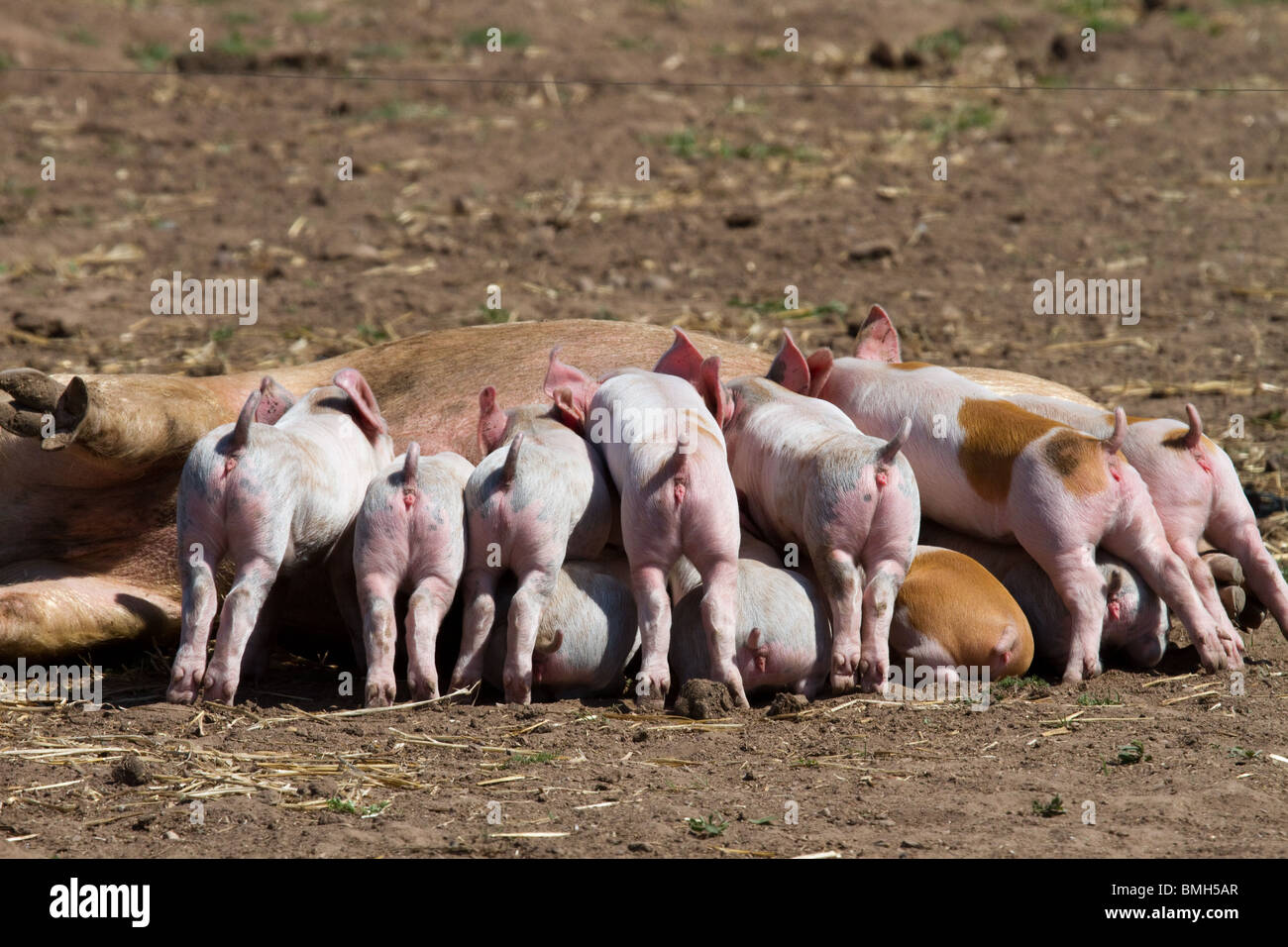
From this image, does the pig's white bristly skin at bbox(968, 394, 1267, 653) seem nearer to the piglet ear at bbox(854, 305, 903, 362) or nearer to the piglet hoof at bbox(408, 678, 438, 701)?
the piglet ear at bbox(854, 305, 903, 362)

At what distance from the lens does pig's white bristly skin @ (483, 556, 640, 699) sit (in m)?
4.01

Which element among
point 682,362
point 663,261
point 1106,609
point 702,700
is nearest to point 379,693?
point 702,700

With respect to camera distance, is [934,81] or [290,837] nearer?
[290,837]

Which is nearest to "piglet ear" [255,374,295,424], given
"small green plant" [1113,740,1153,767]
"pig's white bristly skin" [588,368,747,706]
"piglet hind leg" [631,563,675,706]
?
"pig's white bristly skin" [588,368,747,706]

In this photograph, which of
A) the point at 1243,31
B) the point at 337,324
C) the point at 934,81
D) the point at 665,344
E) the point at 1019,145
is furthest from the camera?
the point at 1243,31

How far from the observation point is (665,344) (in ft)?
17.8

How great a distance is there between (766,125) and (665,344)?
18.3 feet

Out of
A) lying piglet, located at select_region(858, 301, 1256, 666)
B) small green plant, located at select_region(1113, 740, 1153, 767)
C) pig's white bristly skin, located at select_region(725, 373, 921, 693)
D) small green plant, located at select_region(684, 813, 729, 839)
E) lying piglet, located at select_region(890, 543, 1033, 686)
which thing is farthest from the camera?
lying piglet, located at select_region(858, 301, 1256, 666)

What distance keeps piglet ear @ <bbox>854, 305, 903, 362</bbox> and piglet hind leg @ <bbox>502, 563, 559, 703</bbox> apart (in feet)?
5.53

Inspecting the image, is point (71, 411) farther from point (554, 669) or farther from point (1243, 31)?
point (1243, 31)

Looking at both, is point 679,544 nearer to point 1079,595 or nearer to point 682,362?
point 682,362

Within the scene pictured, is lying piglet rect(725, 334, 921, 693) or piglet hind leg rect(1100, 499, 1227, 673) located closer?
lying piglet rect(725, 334, 921, 693)
